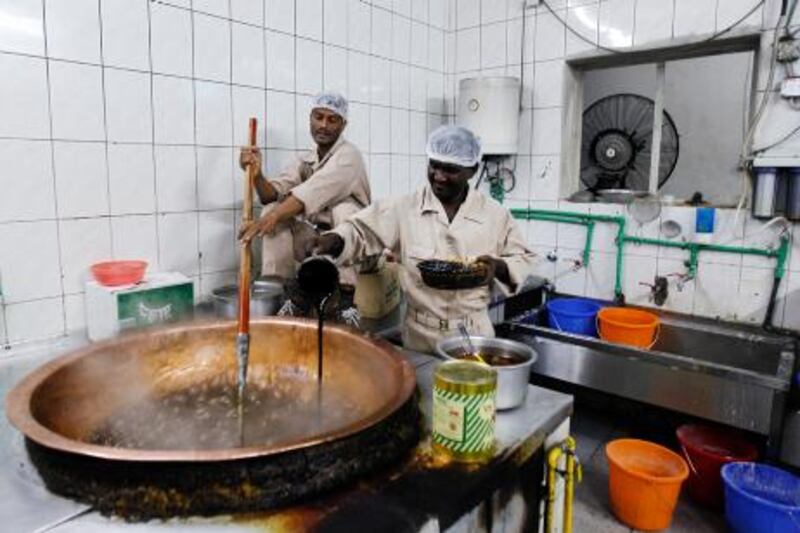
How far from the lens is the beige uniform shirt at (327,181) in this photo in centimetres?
251

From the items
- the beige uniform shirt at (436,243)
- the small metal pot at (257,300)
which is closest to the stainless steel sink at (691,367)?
the beige uniform shirt at (436,243)

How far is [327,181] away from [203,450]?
5.55ft

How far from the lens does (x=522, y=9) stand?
3846 mm

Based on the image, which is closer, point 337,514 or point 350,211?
point 337,514

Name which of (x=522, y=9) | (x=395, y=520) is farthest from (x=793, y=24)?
(x=395, y=520)

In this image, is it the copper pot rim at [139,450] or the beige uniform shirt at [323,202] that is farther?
the beige uniform shirt at [323,202]

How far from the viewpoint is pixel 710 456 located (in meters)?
2.61

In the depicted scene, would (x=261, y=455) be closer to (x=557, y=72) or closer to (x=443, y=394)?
(x=443, y=394)

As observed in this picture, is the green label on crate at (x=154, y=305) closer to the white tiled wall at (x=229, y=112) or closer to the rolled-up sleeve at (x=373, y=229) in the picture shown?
the white tiled wall at (x=229, y=112)

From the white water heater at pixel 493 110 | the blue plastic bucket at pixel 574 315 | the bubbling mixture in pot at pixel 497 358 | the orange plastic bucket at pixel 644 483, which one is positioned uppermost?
the white water heater at pixel 493 110

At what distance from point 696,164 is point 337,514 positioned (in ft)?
20.3

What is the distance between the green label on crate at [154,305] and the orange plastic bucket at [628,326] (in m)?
2.28

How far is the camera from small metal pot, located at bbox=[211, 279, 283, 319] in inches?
88.4

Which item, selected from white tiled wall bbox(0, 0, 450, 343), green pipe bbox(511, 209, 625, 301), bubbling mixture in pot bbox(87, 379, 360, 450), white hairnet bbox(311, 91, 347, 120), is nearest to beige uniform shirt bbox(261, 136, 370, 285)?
white hairnet bbox(311, 91, 347, 120)
